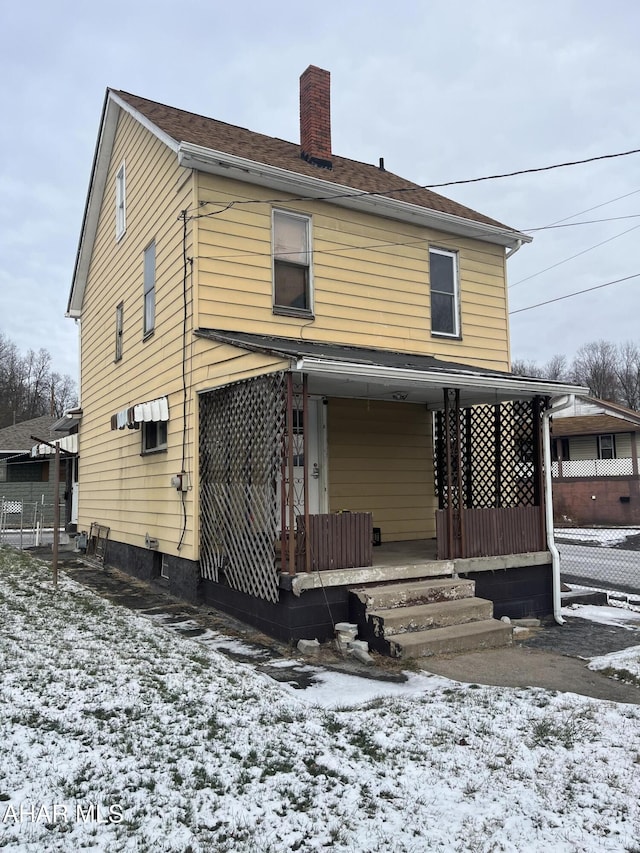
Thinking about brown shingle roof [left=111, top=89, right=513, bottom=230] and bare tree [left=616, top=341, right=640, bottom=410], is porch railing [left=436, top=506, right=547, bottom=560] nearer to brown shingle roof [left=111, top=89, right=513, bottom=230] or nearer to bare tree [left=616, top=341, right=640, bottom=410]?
brown shingle roof [left=111, top=89, right=513, bottom=230]

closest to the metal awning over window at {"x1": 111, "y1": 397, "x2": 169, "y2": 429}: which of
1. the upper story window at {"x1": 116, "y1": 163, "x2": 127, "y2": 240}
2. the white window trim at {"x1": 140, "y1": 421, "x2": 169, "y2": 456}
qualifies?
the white window trim at {"x1": 140, "y1": 421, "x2": 169, "y2": 456}

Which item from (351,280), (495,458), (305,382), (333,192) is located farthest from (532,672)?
(333,192)

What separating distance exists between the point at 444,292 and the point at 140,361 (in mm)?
5264

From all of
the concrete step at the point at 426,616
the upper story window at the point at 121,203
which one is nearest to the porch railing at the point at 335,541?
the concrete step at the point at 426,616

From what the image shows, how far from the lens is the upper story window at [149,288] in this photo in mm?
10141

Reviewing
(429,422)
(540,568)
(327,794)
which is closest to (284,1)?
(429,422)

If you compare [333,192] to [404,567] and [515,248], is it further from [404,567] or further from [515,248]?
[404,567]

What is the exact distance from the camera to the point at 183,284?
28.4 ft

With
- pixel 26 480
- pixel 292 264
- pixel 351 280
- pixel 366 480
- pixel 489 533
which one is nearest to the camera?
pixel 489 533

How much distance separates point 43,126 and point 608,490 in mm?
22243

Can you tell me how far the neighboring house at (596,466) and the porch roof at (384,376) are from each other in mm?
14882

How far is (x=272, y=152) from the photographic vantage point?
1009cm

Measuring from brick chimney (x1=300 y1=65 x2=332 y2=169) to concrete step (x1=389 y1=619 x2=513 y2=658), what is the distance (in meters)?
7.70

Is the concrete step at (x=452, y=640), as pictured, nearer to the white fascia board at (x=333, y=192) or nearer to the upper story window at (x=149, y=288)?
the white fascia board at (x=333, y=192)
